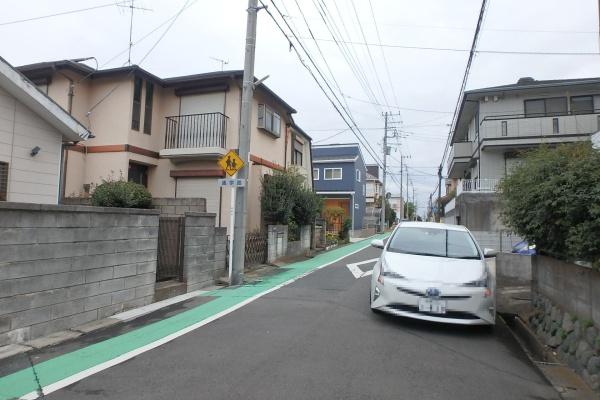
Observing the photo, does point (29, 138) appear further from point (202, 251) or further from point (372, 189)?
point (372, 189)

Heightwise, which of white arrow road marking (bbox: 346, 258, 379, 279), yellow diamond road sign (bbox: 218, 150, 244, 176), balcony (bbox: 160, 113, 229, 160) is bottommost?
white arrow road marking (bbox: 346, 258, 379, 279)

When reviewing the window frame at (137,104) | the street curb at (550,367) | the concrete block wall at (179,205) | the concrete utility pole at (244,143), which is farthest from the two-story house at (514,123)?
the window frame at (137,104)

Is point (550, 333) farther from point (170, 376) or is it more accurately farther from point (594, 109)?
point (594, 109)

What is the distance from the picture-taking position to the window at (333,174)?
1478 inches

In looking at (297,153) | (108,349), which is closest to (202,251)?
(108,349)

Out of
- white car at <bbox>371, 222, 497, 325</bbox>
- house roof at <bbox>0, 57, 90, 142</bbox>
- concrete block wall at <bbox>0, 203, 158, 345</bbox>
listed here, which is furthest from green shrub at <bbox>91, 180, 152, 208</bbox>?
white car at <bbox>371, 222, 497, 325</bbox>

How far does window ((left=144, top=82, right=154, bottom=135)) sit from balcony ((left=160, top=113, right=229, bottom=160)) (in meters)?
0.63

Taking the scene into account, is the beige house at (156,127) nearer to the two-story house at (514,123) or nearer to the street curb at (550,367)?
the street curb at (550,367)

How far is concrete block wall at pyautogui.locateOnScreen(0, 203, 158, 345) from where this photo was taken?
15.6 feet

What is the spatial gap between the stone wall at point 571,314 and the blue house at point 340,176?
30423 mm

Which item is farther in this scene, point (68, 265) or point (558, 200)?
point (68, 265)

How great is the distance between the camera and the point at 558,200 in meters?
4.99

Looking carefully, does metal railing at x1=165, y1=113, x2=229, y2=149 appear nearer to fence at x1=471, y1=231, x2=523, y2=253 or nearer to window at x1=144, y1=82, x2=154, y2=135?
window at x1=144, y1=82, x2=154, y2=135

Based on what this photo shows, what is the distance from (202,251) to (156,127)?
7.95 meters
